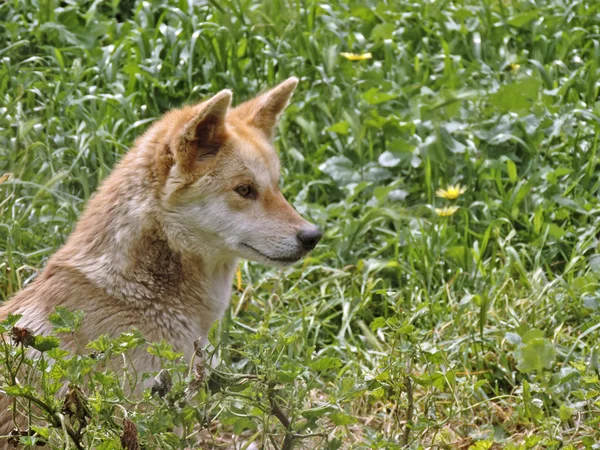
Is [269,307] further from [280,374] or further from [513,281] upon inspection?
[280,374]

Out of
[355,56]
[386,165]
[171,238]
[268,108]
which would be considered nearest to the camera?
[171,238]

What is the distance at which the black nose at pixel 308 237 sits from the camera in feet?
13.1

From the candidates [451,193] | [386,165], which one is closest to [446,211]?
[451,193]

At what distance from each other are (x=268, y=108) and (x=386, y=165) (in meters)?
1.46

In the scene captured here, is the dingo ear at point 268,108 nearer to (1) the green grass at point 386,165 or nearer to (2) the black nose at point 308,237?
(2) the black nose at point 308,237

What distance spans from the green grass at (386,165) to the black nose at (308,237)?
0.48m

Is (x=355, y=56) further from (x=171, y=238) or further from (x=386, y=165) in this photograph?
(x=171, y=238)

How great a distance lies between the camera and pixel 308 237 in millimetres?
4012

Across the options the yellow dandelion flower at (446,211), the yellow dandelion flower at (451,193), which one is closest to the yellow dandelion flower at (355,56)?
the yellow dandelion flower at (451,193)

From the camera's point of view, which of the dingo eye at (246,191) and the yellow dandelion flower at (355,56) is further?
the yellow dandelion flower at (355,56)

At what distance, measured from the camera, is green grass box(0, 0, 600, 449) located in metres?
4.44

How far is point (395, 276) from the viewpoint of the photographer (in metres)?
5.20

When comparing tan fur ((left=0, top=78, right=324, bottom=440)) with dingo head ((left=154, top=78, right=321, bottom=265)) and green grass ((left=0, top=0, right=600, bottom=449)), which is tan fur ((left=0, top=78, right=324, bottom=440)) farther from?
green grass ((left=0, top=0, right=600, bottom=449))

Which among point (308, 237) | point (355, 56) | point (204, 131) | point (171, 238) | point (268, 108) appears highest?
point (204, 131)
